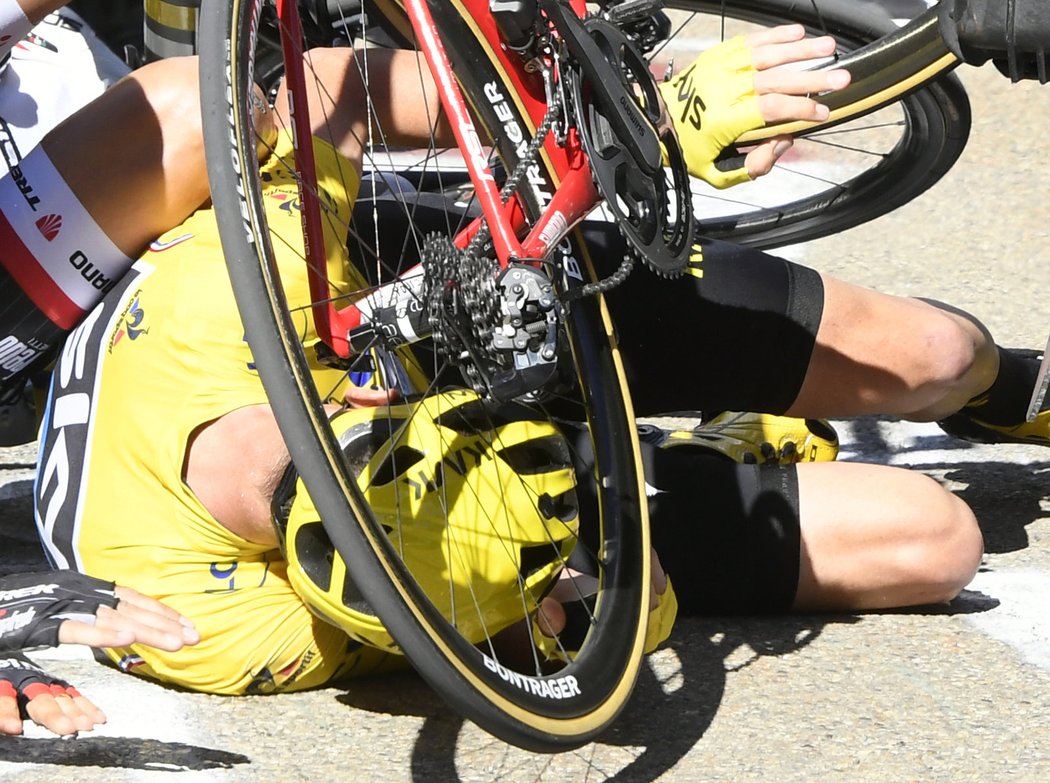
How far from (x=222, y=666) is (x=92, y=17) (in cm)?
194

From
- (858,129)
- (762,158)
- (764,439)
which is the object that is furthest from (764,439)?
(858,129)

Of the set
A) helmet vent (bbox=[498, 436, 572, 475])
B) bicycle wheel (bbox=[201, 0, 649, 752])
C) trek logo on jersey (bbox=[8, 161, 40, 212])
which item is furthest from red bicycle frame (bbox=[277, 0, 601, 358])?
trek logo on jersey (bbox=[8, 161, 40, 212])

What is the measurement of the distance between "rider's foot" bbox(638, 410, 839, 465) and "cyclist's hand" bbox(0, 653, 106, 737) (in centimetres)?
127

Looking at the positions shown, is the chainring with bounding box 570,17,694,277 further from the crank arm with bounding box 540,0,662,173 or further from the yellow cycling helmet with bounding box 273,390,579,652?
the yellow cycling helmet with bounding box 273,390,579,652

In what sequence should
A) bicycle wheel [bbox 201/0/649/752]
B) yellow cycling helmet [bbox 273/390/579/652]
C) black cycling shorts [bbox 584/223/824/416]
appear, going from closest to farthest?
bicycle wheel [bbox 201/0/649/752]
yellow cycling helmet [bbox 273/390/579/652]
black cycling shorts [bbox 584/223/824/416]

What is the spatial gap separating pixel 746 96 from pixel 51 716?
1418mm

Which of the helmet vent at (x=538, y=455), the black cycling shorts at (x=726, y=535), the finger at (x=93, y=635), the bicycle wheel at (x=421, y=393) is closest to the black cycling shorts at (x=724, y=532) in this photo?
the black cycling shorts at (x=726, y=535)

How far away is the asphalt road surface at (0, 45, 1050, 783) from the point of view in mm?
2059

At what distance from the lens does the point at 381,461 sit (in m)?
1.96

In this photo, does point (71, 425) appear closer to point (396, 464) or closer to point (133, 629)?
point (133, 629)

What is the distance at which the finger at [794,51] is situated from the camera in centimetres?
238

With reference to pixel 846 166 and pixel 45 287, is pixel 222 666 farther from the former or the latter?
pixel 846 166

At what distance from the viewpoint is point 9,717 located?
2.06 meters

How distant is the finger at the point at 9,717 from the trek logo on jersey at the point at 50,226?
2.49ft
